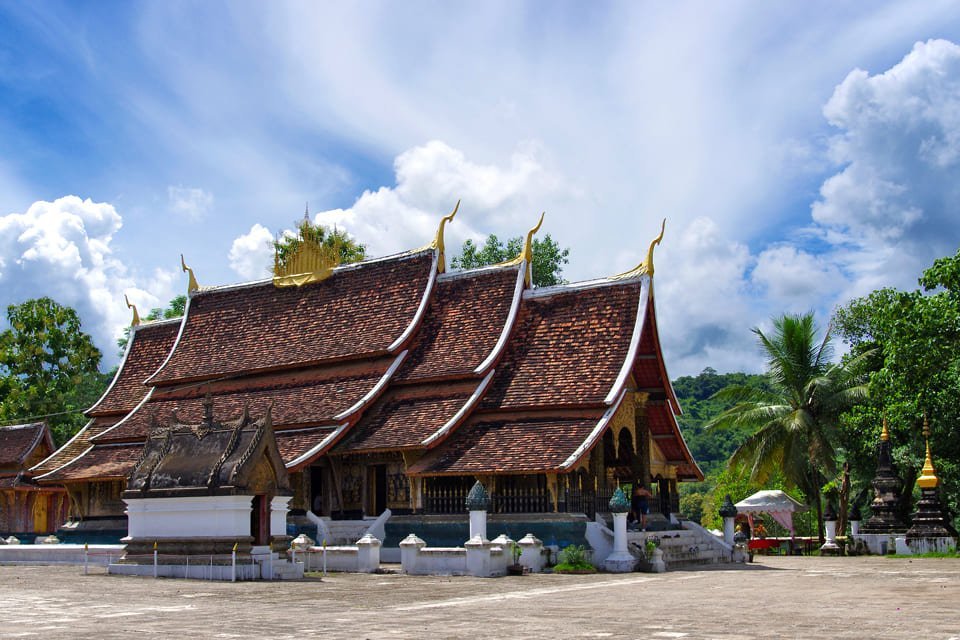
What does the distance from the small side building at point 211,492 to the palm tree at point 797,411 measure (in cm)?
1596

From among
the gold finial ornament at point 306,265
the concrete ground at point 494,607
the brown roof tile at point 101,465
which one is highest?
the gold finial ornament at point 306,265

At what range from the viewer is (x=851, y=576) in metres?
14.7

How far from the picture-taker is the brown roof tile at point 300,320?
22.4 metres

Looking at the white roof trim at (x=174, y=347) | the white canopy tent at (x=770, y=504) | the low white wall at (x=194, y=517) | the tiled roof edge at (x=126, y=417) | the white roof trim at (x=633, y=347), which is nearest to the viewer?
the low white wall at (x=194, y=517)

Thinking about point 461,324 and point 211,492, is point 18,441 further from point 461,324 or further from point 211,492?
point 211,492

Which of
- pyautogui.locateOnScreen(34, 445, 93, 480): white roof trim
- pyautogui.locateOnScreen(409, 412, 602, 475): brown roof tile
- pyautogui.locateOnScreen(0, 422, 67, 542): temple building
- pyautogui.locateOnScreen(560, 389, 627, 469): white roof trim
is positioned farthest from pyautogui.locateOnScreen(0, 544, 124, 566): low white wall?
pyautogui.locateOnScreen(0, 422, 67, 542): temple building

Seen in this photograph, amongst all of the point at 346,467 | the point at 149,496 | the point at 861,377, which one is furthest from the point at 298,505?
the point at 861,377

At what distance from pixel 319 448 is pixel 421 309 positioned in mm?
4276

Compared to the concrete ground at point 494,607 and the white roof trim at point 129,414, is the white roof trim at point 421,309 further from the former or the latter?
the white roof trim at point 129,414

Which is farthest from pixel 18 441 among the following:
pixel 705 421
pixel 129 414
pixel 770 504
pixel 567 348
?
pixel 705 421

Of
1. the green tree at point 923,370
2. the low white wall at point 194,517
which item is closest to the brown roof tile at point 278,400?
the low white wall at point 194,517

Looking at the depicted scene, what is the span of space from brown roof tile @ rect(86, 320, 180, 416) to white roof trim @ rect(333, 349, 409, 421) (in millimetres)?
7773

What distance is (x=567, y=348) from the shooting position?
20.3m

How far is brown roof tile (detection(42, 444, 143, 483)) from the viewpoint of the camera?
71.3 feet
